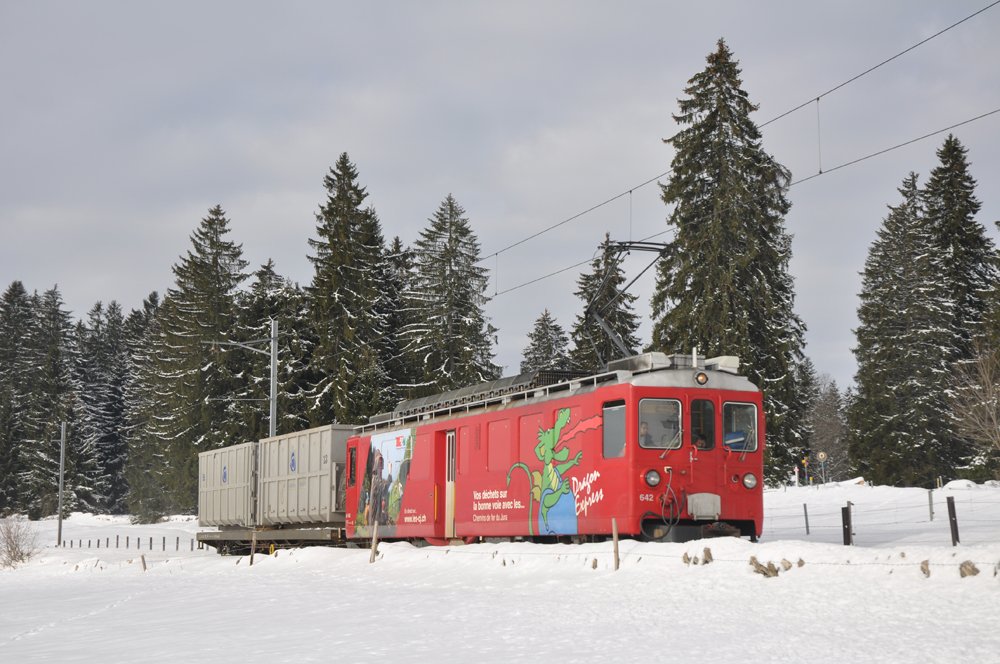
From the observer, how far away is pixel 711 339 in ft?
129

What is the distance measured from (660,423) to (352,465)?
11630mm

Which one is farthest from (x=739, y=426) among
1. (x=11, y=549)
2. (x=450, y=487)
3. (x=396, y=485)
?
(x=11, y=549)

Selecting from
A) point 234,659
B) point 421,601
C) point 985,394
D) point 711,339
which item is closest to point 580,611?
point 421,601

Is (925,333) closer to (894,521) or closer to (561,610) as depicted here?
(894,521)

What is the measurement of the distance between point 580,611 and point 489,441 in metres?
8.17

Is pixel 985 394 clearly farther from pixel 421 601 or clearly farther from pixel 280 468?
pixel 421 601

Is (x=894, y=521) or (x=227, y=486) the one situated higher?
(x=227, y=486)

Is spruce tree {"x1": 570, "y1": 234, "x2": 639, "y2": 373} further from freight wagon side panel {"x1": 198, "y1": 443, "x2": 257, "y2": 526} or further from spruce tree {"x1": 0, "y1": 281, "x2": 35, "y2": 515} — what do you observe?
spruce tree {"x1": 0, "y1": 281, "x2": 35, "y2": 515}

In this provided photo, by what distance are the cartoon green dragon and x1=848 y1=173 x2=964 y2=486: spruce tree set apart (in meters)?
35.5

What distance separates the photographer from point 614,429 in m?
17.0

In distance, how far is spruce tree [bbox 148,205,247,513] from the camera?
6178 centimetres

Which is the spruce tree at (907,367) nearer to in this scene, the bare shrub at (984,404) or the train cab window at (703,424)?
the bare shrub at (984,404)

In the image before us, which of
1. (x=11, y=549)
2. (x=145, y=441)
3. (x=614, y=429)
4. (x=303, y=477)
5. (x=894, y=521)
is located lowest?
(x=11, y=549)

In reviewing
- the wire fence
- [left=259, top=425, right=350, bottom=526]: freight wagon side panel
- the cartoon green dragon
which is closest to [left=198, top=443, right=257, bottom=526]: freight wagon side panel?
[left=259, top=425, right=350, bottom=526]: freight wagon side panel
